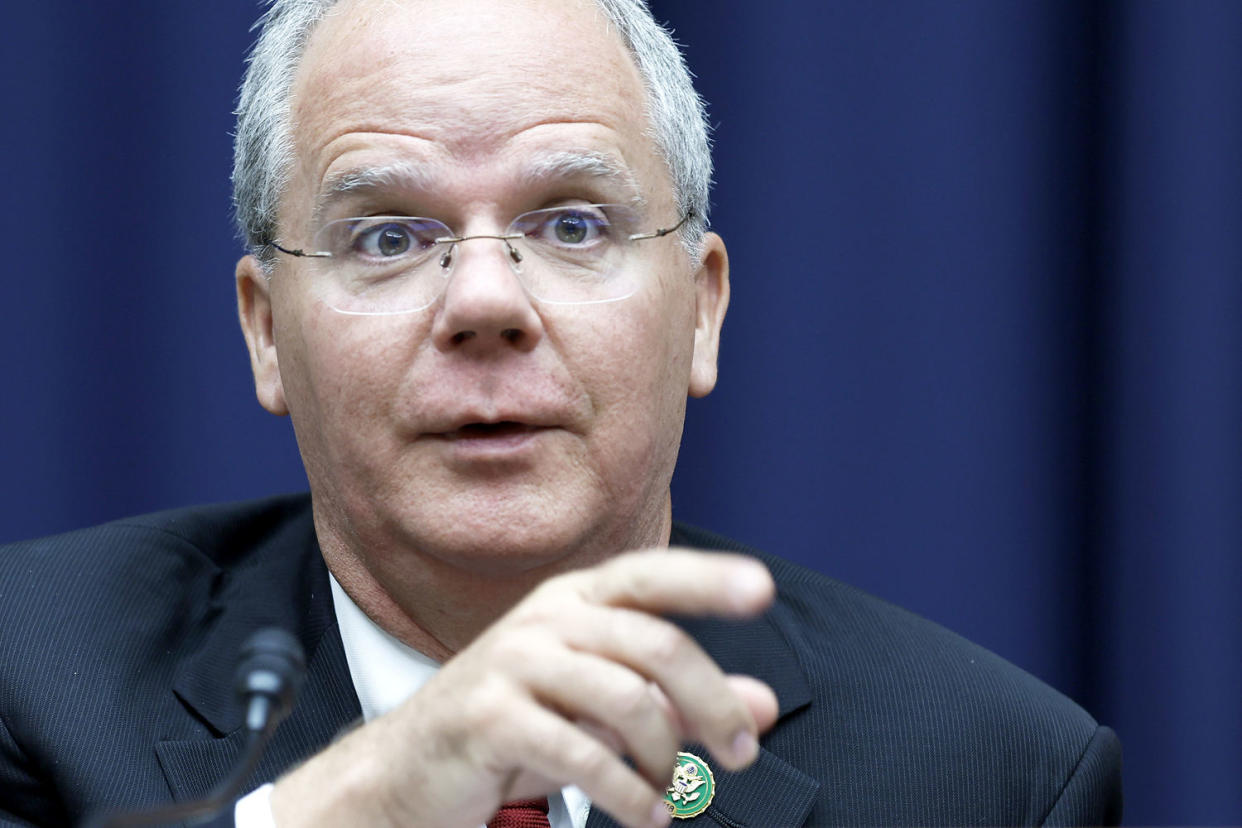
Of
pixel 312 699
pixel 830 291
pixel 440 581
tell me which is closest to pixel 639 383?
pixel 440 581

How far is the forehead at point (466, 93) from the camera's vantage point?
5.50ft

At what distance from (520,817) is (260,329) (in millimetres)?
816

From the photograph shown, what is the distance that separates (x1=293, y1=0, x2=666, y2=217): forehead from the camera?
1677 millimetres

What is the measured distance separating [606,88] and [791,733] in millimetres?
888

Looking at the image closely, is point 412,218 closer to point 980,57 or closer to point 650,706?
point 650,706

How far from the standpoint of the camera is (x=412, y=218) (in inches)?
66.9

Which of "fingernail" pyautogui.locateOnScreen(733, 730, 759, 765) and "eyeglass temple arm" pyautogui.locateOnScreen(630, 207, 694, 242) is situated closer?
"fingernail" pyautogui.locateOnScreen(733, 730, 759, 765)

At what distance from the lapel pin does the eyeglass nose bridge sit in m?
0.64

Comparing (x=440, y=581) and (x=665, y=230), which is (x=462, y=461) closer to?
(x=440, y=581)

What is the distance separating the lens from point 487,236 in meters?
1.66

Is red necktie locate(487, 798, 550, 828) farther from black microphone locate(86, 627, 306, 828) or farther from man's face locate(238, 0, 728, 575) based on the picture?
black microphone locate(86, 627, 306, 828)

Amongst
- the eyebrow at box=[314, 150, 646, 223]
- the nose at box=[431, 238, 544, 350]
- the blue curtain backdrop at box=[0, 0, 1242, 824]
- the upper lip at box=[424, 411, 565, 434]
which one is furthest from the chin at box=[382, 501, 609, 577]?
the blue curtain backdrop at box=[0, 0, 1242, 824]

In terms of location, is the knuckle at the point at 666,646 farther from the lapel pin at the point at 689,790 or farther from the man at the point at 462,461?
the lapel pin at the point at 689,790

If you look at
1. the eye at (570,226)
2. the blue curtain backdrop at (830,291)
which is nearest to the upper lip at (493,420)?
the eye at (570,226)
